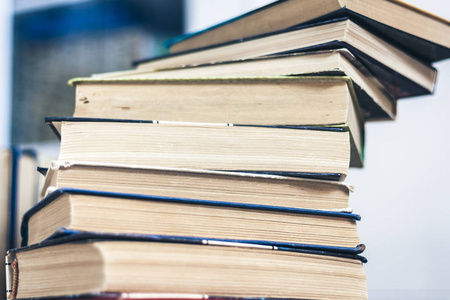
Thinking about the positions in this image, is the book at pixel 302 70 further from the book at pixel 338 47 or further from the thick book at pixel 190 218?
the thick book at pixel 190 218

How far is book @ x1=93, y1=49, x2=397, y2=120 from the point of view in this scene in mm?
606

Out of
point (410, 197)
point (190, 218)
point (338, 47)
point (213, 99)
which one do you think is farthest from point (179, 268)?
point (410, 197)

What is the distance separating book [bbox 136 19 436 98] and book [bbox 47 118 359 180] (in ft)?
0.39

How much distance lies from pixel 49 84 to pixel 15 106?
0.47ft

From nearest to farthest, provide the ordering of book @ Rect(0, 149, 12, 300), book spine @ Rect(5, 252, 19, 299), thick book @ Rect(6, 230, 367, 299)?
thick book @ Rect(6, 230, 367, 299)
book spine @ Rect(5, 252, 19, 299)
book @ Rect(0, 149, 12, 300)

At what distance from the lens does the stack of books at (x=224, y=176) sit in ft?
1.66

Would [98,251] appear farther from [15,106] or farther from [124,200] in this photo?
[15,106]

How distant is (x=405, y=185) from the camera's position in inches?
40.7

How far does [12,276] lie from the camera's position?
0.61m

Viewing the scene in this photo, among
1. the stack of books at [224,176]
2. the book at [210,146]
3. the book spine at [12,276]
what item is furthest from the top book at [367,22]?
the book spine at [12,276]

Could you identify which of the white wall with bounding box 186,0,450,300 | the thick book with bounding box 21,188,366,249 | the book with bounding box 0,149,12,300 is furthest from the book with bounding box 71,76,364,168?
the white wall with bounding box 186,0,450,300

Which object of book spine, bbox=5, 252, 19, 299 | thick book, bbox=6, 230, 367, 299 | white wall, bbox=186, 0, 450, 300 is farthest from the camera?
white wall, bbox=186, 0, 450, 300

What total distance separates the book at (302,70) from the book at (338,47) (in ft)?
0.04

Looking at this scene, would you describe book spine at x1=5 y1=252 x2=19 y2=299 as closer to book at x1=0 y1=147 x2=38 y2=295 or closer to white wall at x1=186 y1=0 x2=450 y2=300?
book at x1=0 y1=147 x2=38 y2=295
